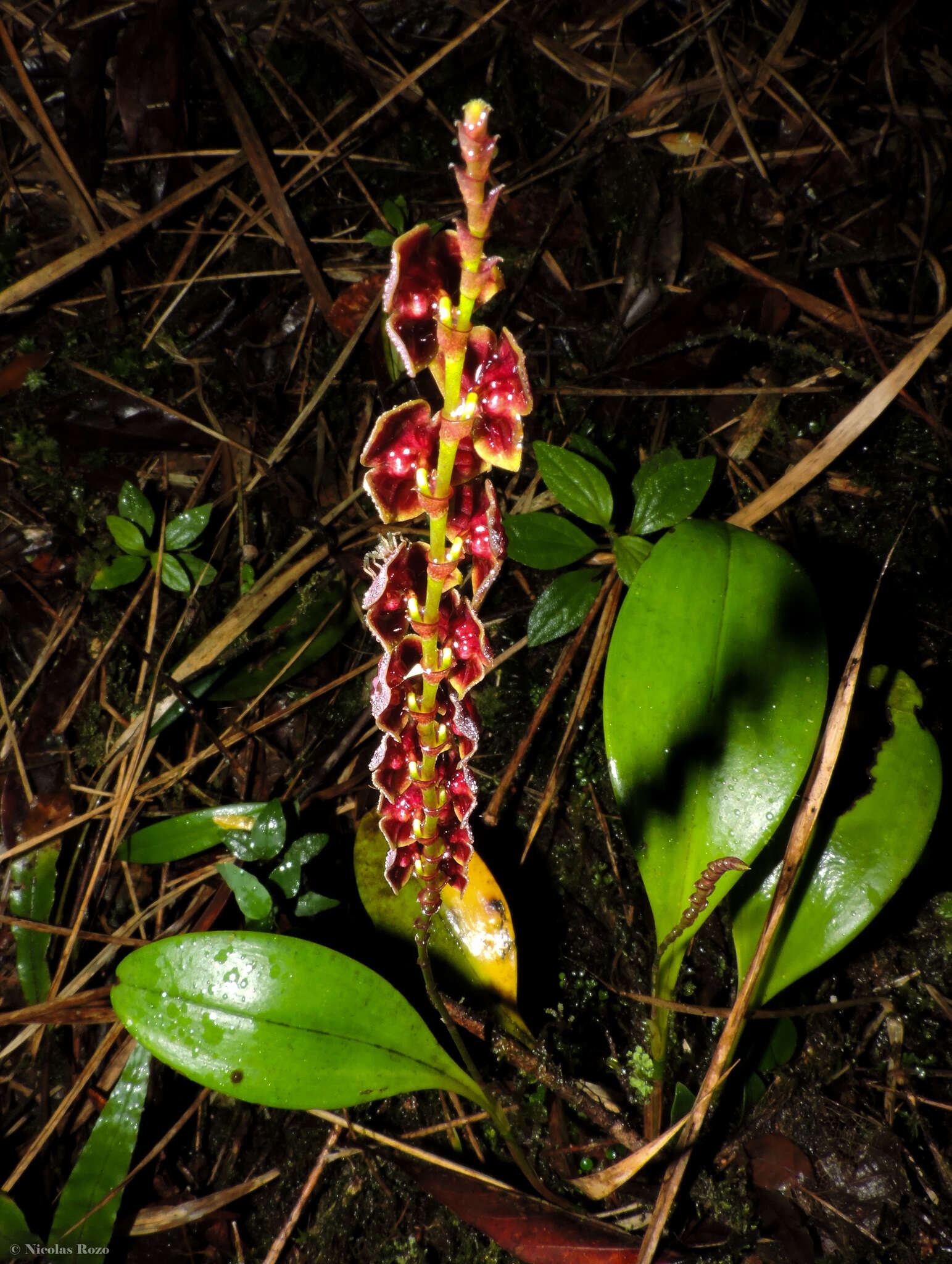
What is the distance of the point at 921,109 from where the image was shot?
3.22 meters

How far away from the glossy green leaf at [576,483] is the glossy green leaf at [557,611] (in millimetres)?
230

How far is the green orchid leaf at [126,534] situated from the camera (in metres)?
2.88

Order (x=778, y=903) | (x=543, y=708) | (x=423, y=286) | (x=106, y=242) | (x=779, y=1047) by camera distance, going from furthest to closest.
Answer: (x=106, y=242) → (x=543, y=708) → (x=779, y=1047) → (x=778, y=903) → (x=423, y=286)

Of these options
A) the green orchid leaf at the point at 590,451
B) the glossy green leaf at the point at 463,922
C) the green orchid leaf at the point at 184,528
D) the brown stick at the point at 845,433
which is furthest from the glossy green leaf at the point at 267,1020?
the brown stick at the point at 845,433

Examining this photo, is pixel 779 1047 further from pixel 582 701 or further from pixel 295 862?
pixel 295 862

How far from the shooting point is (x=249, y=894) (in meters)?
2.29

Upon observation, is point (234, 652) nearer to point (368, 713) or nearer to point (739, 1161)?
point (368, 713)

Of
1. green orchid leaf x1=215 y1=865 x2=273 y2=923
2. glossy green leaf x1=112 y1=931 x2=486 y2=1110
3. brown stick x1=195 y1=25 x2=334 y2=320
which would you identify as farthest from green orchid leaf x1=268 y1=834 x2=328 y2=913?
brown stick x1=195 y1=25 x2=334 y2=320

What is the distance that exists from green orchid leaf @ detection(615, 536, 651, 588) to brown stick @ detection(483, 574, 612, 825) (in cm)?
15

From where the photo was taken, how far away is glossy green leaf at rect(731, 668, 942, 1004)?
2039mm

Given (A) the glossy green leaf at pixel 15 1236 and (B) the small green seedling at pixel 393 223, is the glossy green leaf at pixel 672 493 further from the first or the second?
(A) the glossy green leaf at pixel 15 1236

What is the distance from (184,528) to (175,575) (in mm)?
178

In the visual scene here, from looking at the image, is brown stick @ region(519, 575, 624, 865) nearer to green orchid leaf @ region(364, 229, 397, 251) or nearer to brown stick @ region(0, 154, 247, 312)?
green orchid leaf @ region(364, 229, 397, 251)
